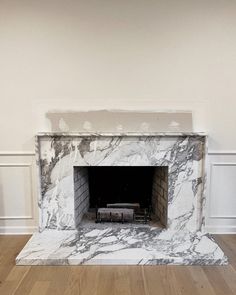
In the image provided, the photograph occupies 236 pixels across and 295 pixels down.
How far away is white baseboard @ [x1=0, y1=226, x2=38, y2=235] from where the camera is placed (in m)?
2.99

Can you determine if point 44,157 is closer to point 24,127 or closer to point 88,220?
point 24,127

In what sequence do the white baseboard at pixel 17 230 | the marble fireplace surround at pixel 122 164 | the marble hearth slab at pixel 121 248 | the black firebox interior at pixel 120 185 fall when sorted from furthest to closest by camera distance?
1. the black firebox interior at pixel 120 185
2. the white baseboard at pixel 17 230
3. the marble fireplace surround at pixel 122 164
4. the marble hearth slab at pixel 121 248

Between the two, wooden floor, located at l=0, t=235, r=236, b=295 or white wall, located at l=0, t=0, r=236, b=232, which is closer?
wooden floor, located at l=0, t=235, r=236, b=295

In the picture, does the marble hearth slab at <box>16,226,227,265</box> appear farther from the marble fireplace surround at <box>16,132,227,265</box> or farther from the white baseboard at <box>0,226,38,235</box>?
the white baseboard at <box>0,226,38,235</box>

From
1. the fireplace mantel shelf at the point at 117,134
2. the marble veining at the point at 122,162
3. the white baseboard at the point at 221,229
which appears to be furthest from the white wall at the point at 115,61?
the white baseboard at the point at 221,229

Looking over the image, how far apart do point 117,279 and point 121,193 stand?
53.0 inches

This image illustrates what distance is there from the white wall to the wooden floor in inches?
46.6

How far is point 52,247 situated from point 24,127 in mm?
1204

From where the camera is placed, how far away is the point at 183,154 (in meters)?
2.80

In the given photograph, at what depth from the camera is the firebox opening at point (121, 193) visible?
3068 millimetres

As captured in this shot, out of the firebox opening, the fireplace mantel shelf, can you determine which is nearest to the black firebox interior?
the firebox opening

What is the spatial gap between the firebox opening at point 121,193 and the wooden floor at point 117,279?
78 cm

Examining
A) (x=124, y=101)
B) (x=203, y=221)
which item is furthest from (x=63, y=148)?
(x=203, y=221)

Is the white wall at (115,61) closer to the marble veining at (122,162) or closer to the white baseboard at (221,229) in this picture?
the marble veining at (122,162)
